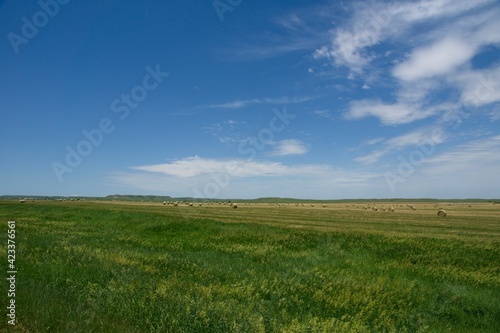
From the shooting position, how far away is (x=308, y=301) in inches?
438

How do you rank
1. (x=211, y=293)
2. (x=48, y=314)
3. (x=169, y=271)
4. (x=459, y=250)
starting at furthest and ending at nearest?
(x=459, y=250), (x=169, y=271), (x=211, y=293), (x=48, y=314)

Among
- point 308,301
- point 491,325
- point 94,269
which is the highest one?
point 94,269

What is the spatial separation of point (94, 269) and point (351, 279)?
9.92 m

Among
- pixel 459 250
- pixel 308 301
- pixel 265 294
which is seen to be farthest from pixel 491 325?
pixel 459 250

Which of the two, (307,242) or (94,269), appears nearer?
Result: (94,269)

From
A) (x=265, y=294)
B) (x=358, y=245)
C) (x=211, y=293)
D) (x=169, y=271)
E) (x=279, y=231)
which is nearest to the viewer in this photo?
(x=211, y=293)

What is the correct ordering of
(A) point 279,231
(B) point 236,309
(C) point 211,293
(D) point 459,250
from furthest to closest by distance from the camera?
(A) point 279,231
(D) point 459,250
(C) point 211,293
(B) point 236,309

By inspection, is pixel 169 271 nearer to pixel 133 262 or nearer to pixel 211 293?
pixel 133 262

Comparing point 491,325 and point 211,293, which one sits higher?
point 211,293

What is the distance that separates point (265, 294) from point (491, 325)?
736 centimetres

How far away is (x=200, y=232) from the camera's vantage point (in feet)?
89.7

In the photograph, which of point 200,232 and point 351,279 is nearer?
point 351,279

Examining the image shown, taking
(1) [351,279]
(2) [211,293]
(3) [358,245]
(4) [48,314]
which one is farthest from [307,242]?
(4) [48,314]

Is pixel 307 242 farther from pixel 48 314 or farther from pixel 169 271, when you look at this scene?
pixel 48 314
